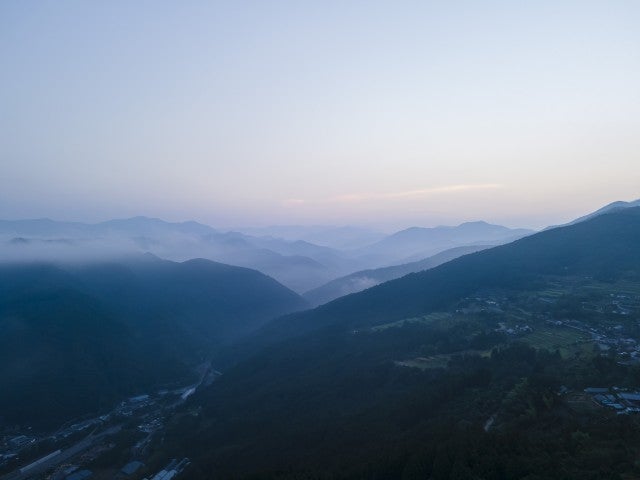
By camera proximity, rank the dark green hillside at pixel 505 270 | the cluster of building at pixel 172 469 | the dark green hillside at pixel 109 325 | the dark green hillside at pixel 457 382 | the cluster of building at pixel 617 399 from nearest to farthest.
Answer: the dark green hillside at pixel 457 382
the cluster of building at pixel 617 399
the cluster of building at pixel 172 469
the dark green hillside at pixel 109 325
the dark green hillside at pixel 505 270

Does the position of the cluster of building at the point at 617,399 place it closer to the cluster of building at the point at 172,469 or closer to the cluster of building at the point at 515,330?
the cluster of building at the point at 515,330

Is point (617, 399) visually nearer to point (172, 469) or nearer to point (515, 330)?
point (515, 330)

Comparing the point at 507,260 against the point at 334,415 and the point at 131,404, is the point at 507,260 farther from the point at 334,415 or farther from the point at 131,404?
the point at 131,404

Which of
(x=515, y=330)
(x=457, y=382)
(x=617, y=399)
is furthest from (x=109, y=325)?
(x=617, y=399)

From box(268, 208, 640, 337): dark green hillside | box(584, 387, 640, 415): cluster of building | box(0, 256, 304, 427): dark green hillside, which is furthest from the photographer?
box(268, 208, 640, 337): dark green hillside

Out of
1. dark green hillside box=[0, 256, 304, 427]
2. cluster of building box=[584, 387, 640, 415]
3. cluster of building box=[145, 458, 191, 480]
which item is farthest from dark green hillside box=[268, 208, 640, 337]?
cluster of building box=[584, 387, 640, 415]

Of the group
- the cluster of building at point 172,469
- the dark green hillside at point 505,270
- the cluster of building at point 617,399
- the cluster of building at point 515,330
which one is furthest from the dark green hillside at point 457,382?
the cluster of building at point 172,469

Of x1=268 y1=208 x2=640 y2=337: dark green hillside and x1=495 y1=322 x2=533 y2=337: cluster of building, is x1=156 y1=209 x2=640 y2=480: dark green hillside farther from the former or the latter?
x1=268 y1=208 x2=640 y2=337: dark green hillside
